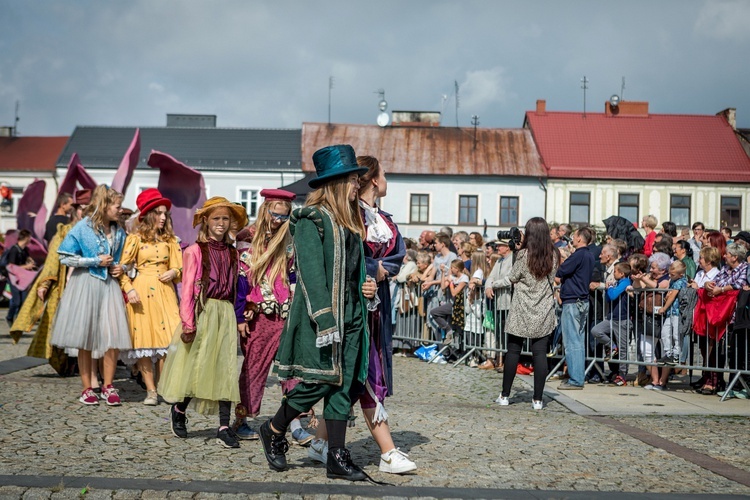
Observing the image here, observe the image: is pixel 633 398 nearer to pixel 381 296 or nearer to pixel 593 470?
pixel 593 470

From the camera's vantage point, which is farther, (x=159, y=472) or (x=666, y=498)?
(x=159, y=472)

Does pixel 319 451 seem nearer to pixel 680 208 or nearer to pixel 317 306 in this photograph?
pixel 317 306

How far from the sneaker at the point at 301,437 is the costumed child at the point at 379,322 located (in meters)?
0.74

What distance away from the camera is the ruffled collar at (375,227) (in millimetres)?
5789

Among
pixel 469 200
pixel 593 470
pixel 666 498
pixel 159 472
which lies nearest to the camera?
pixel 666 498

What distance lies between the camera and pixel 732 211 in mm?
48094

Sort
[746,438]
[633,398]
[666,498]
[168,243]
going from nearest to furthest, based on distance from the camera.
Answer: [666,498], [746,438], [168,243], [633,398]

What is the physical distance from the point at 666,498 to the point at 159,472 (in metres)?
2.89

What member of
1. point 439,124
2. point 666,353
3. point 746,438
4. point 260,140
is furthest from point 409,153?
point 746,438

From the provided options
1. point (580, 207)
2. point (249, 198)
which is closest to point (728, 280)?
point (580, 207)

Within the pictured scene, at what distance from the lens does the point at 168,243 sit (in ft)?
29.8

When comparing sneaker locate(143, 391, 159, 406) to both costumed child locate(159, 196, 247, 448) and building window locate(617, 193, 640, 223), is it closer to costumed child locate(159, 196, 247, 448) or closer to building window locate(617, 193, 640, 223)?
costumed child locate(159, 196, 247, 448)

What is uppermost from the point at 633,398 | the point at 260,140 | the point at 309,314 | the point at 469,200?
the point at 260,140

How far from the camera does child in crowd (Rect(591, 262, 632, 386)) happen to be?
11375mm
